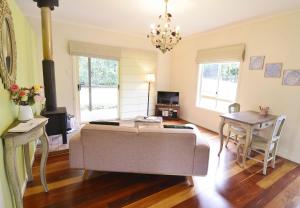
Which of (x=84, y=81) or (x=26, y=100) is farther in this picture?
(x=84, y=81)

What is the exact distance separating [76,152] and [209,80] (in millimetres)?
3902

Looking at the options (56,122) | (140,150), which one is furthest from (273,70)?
(56,122)

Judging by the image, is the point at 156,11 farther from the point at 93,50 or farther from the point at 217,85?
the point at 217,85

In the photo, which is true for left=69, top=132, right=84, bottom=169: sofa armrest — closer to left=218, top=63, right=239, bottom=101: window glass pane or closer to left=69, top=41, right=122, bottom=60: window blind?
left=69, top=41, right=122, bottom=60: window blind

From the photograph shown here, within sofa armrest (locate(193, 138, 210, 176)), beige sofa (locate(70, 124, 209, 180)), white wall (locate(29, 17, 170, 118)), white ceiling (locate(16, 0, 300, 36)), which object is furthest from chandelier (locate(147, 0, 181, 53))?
white wall (locate(29, 17, 170, 118))

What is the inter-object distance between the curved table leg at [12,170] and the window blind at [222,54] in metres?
4.13

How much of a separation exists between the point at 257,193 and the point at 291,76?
2.13 metres

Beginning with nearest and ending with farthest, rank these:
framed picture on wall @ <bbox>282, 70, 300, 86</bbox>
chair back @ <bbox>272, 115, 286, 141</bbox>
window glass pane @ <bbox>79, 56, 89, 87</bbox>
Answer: chair back @ <bbox>272, 115, 286, 141</bbox>
framed picture on wall @ <bbox>282, 70, 300, 86</bbox>
window glass pane @ <bbox>79, 56, 89, 87</bbox>

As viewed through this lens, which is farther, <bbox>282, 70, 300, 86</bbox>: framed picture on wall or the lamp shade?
the lamp shade

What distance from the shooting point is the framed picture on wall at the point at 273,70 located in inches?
120

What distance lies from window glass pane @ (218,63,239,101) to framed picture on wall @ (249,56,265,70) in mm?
404

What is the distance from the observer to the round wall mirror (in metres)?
1.50

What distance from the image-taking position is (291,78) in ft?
9.46

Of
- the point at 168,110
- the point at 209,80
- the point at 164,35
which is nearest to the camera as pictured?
the point at 164,35
